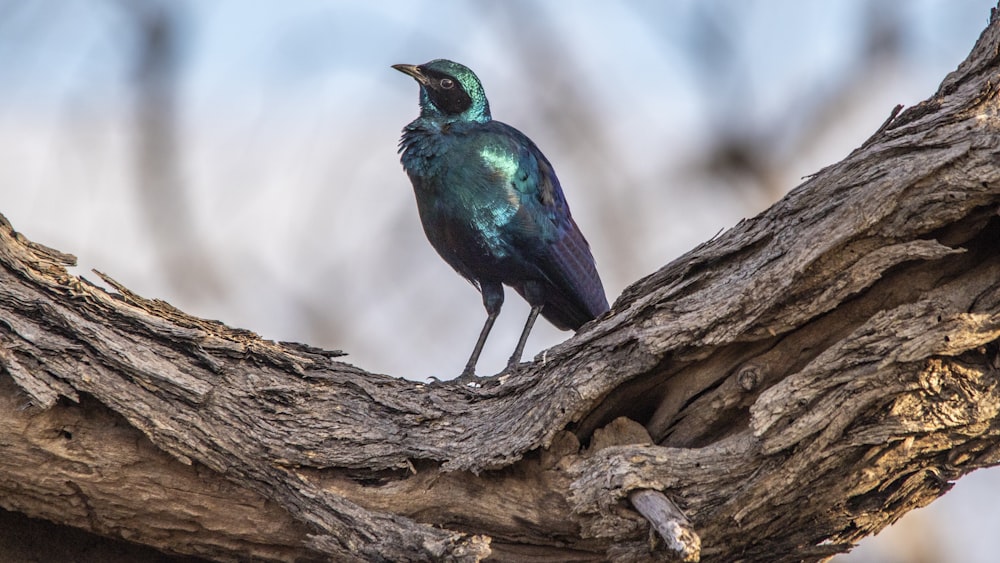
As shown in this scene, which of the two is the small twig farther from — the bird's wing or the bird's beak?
the bird's beak

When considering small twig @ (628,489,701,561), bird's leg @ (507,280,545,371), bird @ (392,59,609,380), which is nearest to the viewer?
small twig @ (628,489,701,561)

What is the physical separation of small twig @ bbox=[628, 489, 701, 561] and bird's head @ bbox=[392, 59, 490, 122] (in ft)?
10.5

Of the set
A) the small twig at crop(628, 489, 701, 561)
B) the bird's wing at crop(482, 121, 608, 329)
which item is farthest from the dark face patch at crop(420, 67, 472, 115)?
the small twig at crop(628, 489, 701, 561)

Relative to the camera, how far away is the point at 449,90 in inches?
231

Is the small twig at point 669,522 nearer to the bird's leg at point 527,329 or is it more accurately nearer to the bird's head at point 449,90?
the bird's leg at point 527,329

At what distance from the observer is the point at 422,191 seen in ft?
17.5

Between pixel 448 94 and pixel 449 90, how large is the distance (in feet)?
0.08

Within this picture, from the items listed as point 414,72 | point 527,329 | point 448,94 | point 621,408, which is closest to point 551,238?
point 527,329

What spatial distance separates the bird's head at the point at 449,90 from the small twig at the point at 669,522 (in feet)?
10.5

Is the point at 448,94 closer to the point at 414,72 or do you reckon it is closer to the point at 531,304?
the point at 414,72

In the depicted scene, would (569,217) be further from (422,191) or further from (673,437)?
(673,437)

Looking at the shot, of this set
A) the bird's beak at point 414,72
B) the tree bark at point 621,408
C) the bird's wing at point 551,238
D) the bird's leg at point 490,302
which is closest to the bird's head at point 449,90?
the bird's beak at point 414,72

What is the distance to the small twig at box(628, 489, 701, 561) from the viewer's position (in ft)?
8.68

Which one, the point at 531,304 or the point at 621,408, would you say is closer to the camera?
the point at 621,408
